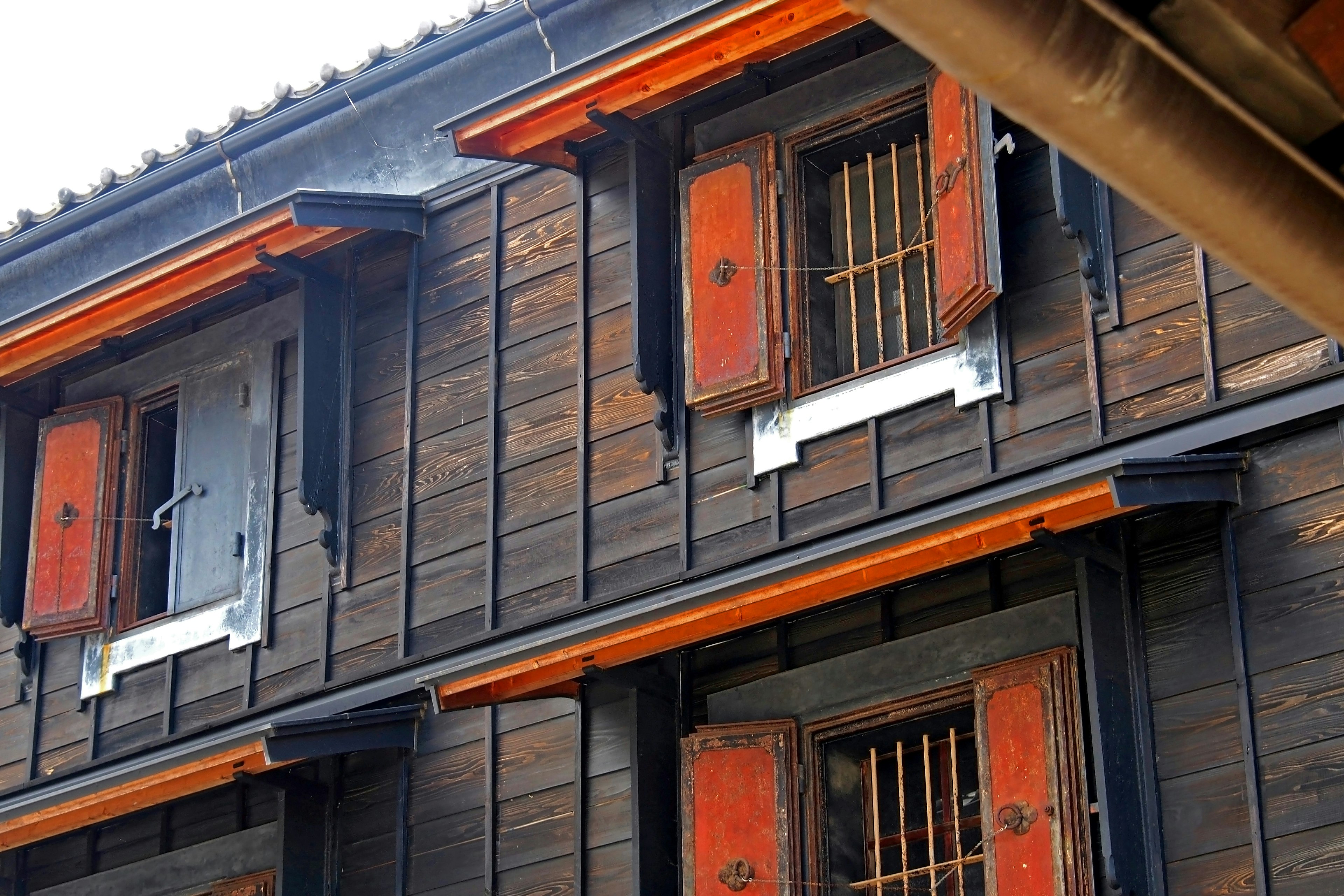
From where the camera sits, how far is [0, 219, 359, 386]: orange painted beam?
1162 centimetres

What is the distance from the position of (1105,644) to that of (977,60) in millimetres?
5724

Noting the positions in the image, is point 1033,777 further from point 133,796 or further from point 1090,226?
point 133,796

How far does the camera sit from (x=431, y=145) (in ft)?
40.2

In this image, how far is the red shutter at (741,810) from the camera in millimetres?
9211

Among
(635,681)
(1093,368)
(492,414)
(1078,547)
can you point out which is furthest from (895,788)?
(492,414)

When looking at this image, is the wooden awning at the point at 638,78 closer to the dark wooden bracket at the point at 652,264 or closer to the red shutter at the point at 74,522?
the dark wooden bracket at the point at 652,264

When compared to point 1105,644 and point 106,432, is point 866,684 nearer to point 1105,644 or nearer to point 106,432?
point 1105,644

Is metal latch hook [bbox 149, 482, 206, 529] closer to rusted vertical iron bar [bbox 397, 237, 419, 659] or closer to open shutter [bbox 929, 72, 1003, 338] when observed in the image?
rusted vertical iron bar [bbox 397, 237, 419, 659]

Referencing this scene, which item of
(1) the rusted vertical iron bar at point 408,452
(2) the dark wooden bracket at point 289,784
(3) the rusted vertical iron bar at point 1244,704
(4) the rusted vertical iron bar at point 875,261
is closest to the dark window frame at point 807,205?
(4) the rusted vertical iron bar at point 875,261

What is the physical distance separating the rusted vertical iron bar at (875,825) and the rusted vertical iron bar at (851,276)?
71.9 inches

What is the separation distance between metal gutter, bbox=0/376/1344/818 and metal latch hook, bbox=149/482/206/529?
1.50 metres

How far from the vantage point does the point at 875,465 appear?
9.46m

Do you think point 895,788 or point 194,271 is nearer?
point 895,788

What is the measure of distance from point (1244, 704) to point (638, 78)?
4.24 metres
